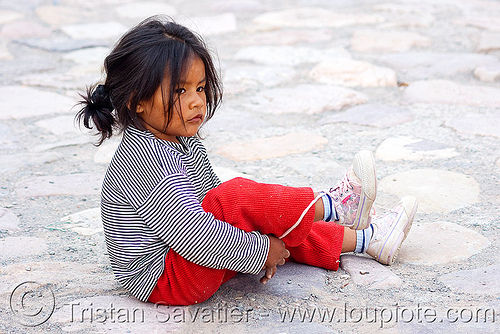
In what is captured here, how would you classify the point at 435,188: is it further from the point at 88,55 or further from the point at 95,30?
the point at 95,30

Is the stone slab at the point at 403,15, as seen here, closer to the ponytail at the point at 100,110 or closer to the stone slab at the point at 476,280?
the stone slab at the point at 476,280

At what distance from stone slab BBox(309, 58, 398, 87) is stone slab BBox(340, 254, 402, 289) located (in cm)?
204

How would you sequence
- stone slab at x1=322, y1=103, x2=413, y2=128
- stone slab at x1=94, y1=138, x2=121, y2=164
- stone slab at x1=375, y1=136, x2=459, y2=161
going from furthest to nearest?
stone slab at x1=322, y1=103, x2=413, y2=128
stone slab at x1=94, y1=138, x2=121, y2=164
stone slab at x1=375, y1=136, x2=459, y2=161

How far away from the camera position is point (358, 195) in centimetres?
175

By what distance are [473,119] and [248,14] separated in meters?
2.94

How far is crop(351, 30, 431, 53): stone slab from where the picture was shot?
4.39 metres

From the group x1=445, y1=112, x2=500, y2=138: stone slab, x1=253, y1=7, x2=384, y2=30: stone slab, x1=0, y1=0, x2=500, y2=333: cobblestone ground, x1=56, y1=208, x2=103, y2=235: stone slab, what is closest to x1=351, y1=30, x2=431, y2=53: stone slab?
x1=0, y1=0, x2=500, y2=333: cobblestone ground

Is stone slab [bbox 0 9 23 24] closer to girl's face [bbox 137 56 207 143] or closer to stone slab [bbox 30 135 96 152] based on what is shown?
stone slab [bbox 30 135 96 152]

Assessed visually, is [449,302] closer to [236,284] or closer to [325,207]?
[325,207]

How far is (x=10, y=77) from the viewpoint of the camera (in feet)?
13.0

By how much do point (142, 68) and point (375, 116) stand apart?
1.93 metres

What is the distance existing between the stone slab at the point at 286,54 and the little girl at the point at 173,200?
2.60m

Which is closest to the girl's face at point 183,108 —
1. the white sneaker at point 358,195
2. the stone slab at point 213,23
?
the white sneaker at point 358,195

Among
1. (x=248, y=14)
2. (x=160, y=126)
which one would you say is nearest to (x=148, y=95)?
(x=160, y=126)
